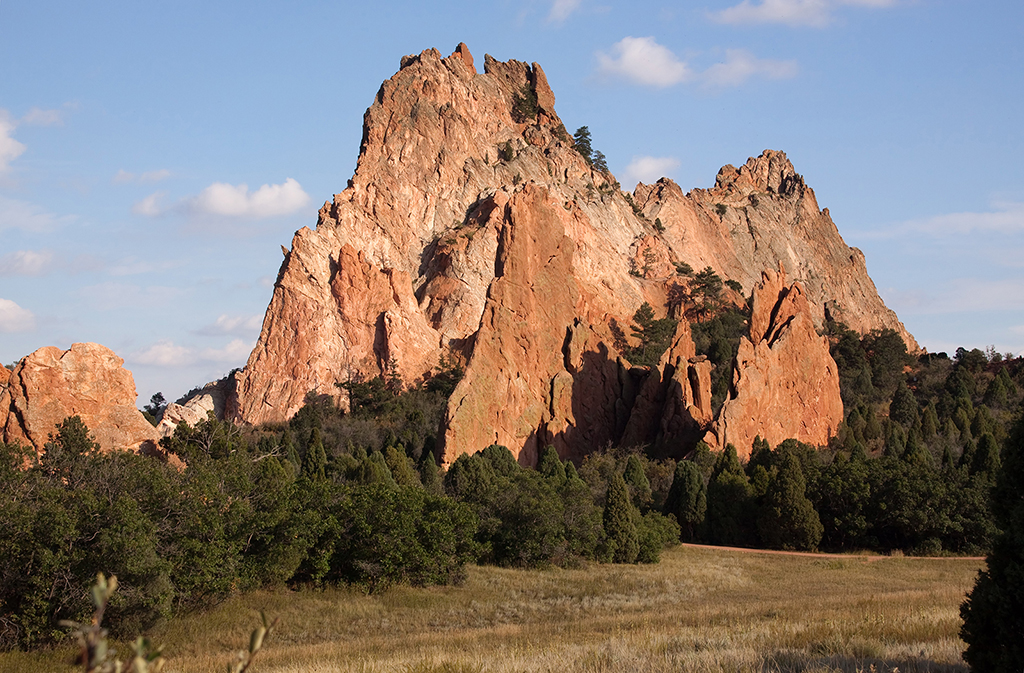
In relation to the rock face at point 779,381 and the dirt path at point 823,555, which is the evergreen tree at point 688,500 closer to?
A: the dirt path at point 823,555

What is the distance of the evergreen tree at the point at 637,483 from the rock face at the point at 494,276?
6310mm

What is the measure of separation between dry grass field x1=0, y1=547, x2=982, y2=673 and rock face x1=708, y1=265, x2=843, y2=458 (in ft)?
53.8

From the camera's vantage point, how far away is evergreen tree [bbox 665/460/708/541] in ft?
129

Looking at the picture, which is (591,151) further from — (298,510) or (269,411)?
(298,510)

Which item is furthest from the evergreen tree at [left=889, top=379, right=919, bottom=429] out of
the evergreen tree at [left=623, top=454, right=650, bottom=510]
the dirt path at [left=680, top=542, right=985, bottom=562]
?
the dirt path at [left=680, top=542, right=985, bottom=562]

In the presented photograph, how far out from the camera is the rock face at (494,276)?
2178 inches

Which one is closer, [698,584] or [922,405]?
[698,584]

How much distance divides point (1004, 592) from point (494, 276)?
5889 cm

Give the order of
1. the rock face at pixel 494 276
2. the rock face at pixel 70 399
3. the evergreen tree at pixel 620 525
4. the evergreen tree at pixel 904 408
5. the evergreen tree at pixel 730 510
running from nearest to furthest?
the evergreen tree at pixel 620 525 < the rock face at pixel 70 399 < the evergreen tree at pixel 730 510 < the rock face at pixel 494 276 < the evergreen tree at pixel 904 408

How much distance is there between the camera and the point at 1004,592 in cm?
757

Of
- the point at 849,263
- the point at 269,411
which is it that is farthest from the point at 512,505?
the point at 849,263

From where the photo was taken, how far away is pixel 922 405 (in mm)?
70938

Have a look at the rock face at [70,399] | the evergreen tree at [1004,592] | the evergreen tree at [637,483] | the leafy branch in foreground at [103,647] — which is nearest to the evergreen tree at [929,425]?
the evergreen tree at [637,483]

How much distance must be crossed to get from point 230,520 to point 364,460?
1792cm
